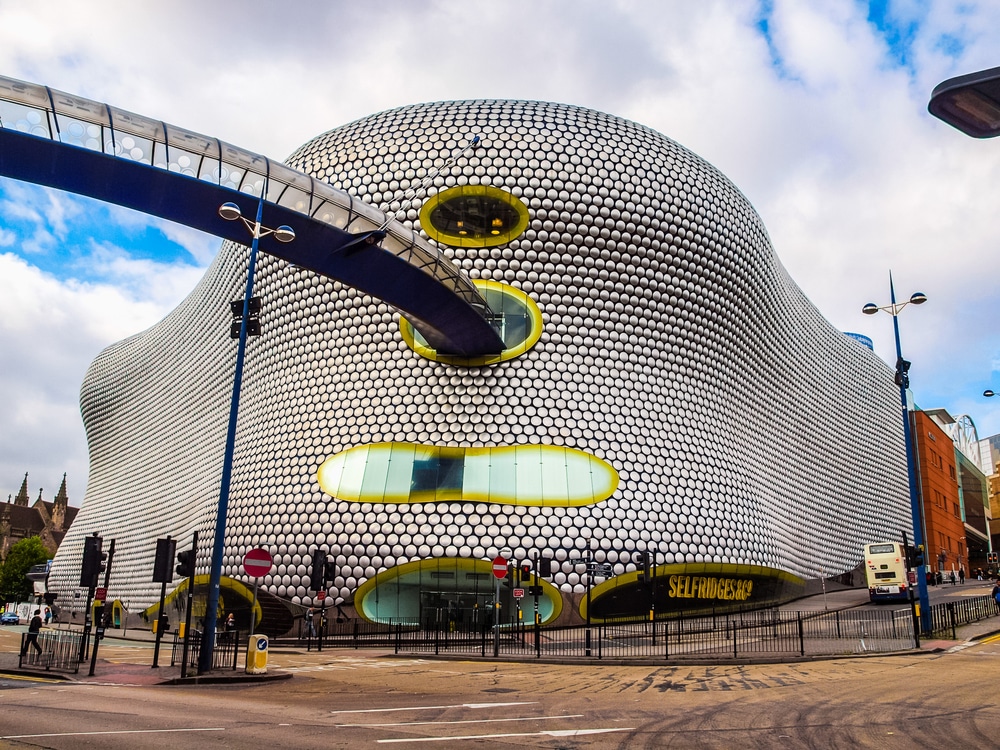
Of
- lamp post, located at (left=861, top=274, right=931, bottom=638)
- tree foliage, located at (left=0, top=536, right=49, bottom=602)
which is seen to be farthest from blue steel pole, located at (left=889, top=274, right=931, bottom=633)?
tree foliage, located at (left=0, top=536, right=49, bottom=602)

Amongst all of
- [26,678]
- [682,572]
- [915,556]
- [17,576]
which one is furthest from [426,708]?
[17,576]

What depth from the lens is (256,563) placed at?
1363 cm

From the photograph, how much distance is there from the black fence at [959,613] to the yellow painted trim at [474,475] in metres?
10.2

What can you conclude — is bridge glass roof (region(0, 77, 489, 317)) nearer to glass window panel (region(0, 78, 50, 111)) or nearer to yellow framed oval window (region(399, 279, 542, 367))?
glass window panel (region(0, 78, 50, 111))

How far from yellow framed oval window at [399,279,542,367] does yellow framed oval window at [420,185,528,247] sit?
1.78 meters

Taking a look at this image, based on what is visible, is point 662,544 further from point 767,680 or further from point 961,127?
point 961,127

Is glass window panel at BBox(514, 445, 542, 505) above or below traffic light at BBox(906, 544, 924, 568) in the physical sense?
above

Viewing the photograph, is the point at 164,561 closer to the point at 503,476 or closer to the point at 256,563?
the point at 256,563

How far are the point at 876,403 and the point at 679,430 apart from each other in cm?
3177

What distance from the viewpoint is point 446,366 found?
95.8 feet

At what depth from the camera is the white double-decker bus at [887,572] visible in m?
32.0

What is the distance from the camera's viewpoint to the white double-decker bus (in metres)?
32.0

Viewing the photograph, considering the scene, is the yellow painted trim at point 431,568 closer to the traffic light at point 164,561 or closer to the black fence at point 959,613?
the traffic light at point 164,561

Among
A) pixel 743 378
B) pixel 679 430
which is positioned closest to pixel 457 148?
pixel 679 430
